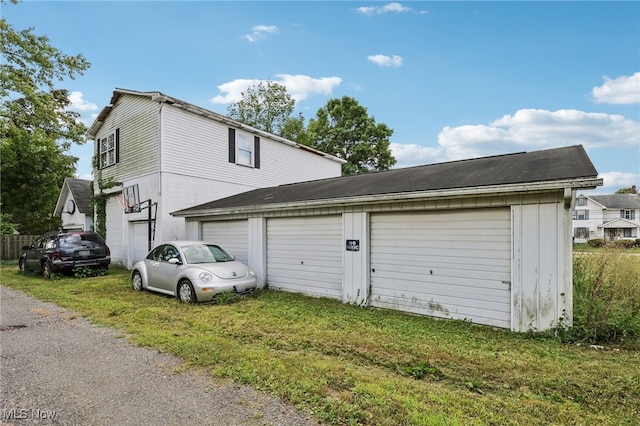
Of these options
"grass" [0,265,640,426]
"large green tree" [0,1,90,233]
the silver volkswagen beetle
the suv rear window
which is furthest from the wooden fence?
"grass" [0,265,640,426]

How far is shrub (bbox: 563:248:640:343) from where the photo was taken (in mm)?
5105

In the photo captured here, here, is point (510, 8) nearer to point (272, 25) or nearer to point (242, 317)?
point (272, 25)

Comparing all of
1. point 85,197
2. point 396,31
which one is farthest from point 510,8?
point 85,197

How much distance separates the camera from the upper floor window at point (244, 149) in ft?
49.8

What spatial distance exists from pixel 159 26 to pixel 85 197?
508 inches

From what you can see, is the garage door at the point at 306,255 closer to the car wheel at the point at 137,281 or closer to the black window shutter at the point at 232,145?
the car wheel at the point at 137,281

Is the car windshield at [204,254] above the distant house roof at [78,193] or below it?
below

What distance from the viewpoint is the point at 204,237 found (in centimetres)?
1202

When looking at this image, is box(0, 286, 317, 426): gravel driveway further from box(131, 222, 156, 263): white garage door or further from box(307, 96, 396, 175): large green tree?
box(307, 96, 396, 175): large green tree

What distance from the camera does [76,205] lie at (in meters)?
19.3

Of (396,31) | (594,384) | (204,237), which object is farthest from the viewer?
(204,237)

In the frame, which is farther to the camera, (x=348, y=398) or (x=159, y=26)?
(x=159, y=26)

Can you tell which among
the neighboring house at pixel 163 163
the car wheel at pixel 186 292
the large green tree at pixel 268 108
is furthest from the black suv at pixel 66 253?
the large green tree at pixel 268 108

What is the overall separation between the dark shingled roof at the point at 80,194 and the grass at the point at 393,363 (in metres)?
14.9
